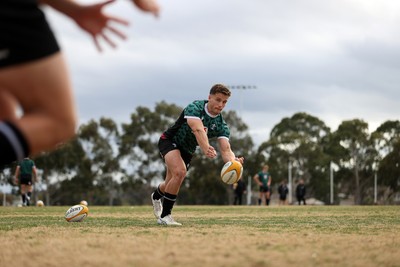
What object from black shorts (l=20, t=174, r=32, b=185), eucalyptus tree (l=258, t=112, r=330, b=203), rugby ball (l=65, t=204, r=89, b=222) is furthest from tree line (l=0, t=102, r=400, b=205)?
rugby ball (l=65, t=204, r=89, b=222)

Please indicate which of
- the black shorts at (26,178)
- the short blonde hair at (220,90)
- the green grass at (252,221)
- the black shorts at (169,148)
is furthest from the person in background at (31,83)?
the black shorts at (26,178)

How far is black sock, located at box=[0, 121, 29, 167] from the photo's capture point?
394 cm

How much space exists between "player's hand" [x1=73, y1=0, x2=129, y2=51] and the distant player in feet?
18.3

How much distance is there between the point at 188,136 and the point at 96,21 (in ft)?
20.3

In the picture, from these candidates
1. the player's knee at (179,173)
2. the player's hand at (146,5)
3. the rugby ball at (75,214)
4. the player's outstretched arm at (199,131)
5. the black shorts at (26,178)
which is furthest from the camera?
the black shorts at (26,178)

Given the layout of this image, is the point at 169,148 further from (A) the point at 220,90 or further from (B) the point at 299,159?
(B) the point at 299,159

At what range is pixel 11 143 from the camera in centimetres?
395

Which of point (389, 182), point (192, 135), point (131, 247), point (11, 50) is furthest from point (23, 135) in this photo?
point (389, 182)

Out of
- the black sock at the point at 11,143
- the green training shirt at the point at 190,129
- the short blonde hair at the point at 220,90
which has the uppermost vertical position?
the short blonde hair at the point at 220,90

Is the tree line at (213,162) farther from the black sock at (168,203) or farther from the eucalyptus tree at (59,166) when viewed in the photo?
the black sock at (168,203)

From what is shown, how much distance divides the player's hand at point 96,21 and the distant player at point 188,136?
220 inches

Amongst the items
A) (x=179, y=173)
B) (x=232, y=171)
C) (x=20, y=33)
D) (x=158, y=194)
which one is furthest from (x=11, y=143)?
(x=158, y=194)

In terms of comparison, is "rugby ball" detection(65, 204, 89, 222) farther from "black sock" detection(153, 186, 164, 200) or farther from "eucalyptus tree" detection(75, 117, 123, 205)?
"eucalyptus tree" detection(75, 117, 123, 205)

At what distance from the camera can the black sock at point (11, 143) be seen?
3941mm
